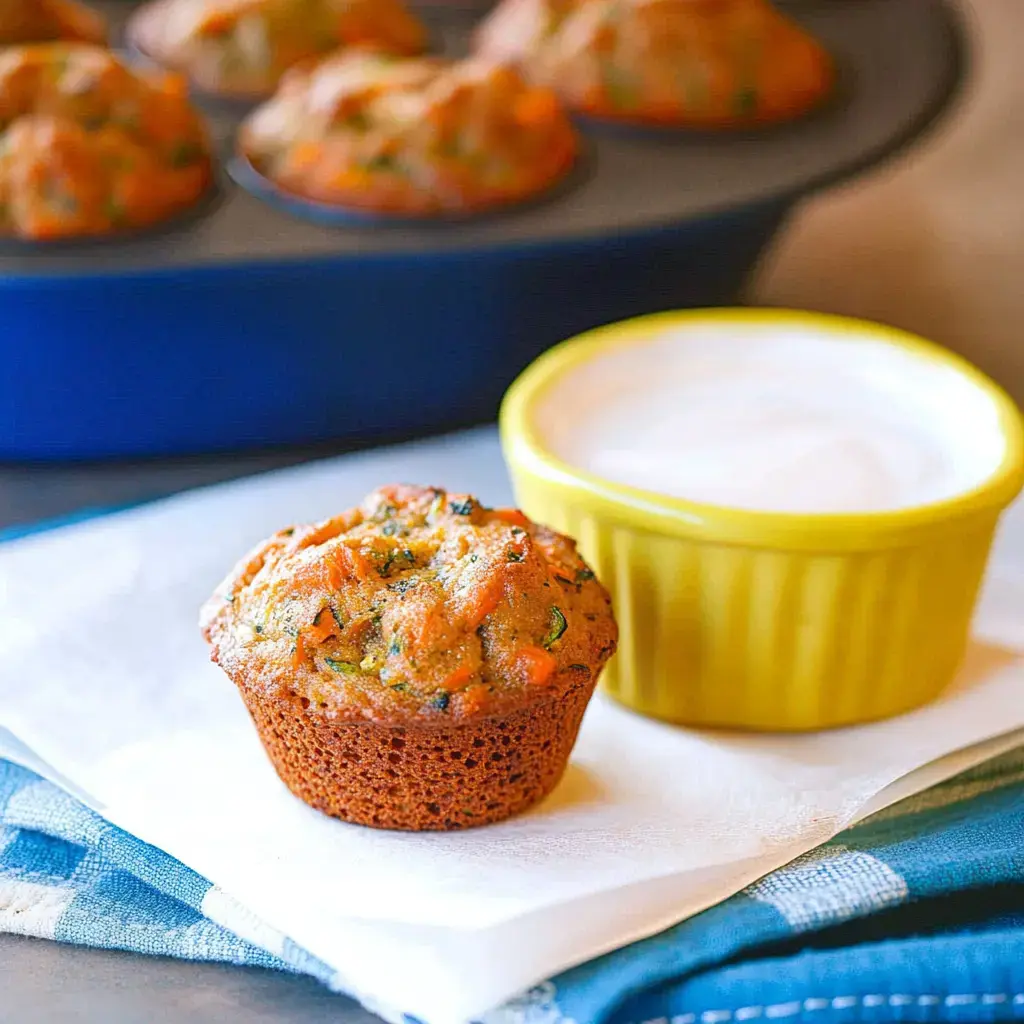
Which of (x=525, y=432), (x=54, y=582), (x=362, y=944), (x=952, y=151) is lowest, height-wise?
(x=952, y=151)

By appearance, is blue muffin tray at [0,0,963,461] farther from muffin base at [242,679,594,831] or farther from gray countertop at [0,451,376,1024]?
gray countertop at [0,451,376,1024]

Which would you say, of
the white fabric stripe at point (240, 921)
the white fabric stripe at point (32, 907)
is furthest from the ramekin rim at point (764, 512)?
the white fabric stripe at point (32, 907)

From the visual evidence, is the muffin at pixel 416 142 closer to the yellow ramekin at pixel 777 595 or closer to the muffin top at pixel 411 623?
the yellow ramekin at pixel 777 595

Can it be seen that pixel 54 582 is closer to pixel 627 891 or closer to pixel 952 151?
pixel 627 891

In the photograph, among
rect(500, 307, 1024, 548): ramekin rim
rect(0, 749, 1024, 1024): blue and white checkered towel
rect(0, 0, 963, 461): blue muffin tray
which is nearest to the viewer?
rect(0, 749, 1024, 1024): blue and white checkered towel

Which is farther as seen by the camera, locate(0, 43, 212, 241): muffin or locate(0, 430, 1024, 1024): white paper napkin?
locate(0, 43, 212, 241): muffin

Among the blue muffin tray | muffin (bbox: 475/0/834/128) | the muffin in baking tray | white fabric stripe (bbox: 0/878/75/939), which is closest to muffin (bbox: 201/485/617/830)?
white fabric stripe (bbox: 0/878/75/939)

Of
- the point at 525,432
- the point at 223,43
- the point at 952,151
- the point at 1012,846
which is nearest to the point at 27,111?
the point at 223,43
